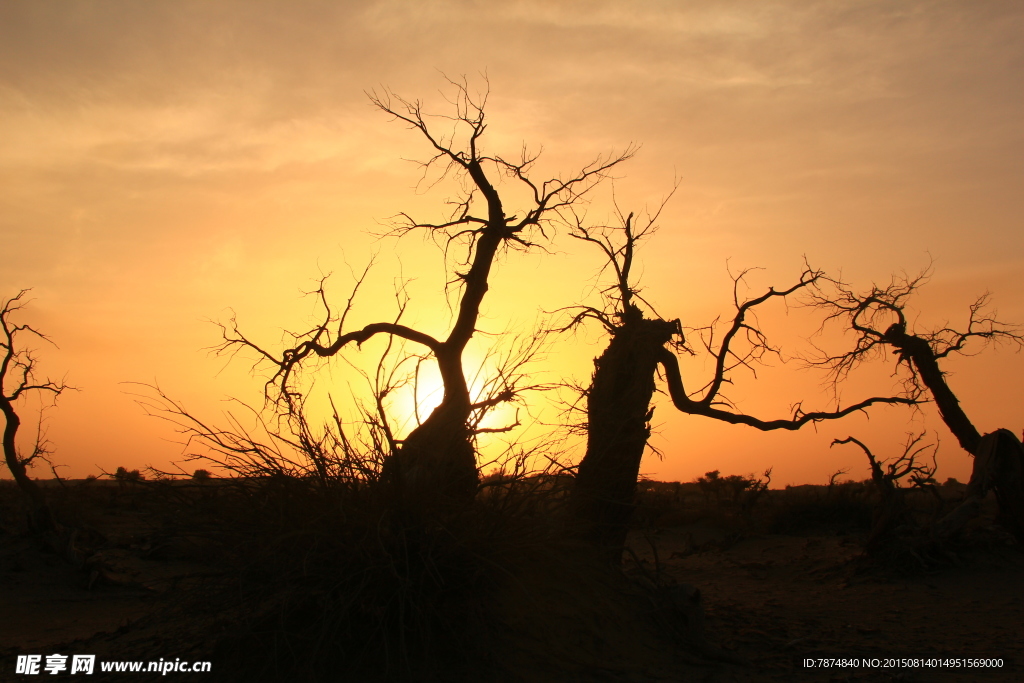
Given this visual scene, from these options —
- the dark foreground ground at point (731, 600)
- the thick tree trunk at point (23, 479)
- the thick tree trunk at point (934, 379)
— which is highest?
the thick tree trunk at point (934, 379)

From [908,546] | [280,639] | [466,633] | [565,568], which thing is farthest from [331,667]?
[908,546]

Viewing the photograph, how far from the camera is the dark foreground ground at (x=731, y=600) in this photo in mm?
6504

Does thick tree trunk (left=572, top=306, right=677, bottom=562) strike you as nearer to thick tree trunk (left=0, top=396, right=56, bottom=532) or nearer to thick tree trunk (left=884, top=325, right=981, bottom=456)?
thick tree trunk (left=884, top=325, right=981, bottom=456)

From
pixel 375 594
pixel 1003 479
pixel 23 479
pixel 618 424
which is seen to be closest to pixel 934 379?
pixel 1003 479

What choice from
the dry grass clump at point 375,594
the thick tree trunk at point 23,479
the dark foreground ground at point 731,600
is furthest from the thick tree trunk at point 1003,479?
the thick tree trunk at point 23,479

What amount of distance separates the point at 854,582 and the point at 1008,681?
198 inches

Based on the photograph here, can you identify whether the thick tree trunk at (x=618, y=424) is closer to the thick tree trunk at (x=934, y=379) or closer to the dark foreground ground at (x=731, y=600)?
the dark foreground ground at (x=731, y=600)

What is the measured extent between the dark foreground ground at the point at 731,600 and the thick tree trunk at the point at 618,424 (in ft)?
1.34

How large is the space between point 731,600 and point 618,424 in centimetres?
345

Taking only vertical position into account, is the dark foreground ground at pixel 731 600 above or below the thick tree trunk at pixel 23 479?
below

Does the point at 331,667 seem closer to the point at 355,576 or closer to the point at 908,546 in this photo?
the point at 355,576

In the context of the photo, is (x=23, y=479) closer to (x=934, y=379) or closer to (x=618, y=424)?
(x=618, y=424)

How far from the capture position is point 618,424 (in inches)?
361

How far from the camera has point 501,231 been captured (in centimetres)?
1044
